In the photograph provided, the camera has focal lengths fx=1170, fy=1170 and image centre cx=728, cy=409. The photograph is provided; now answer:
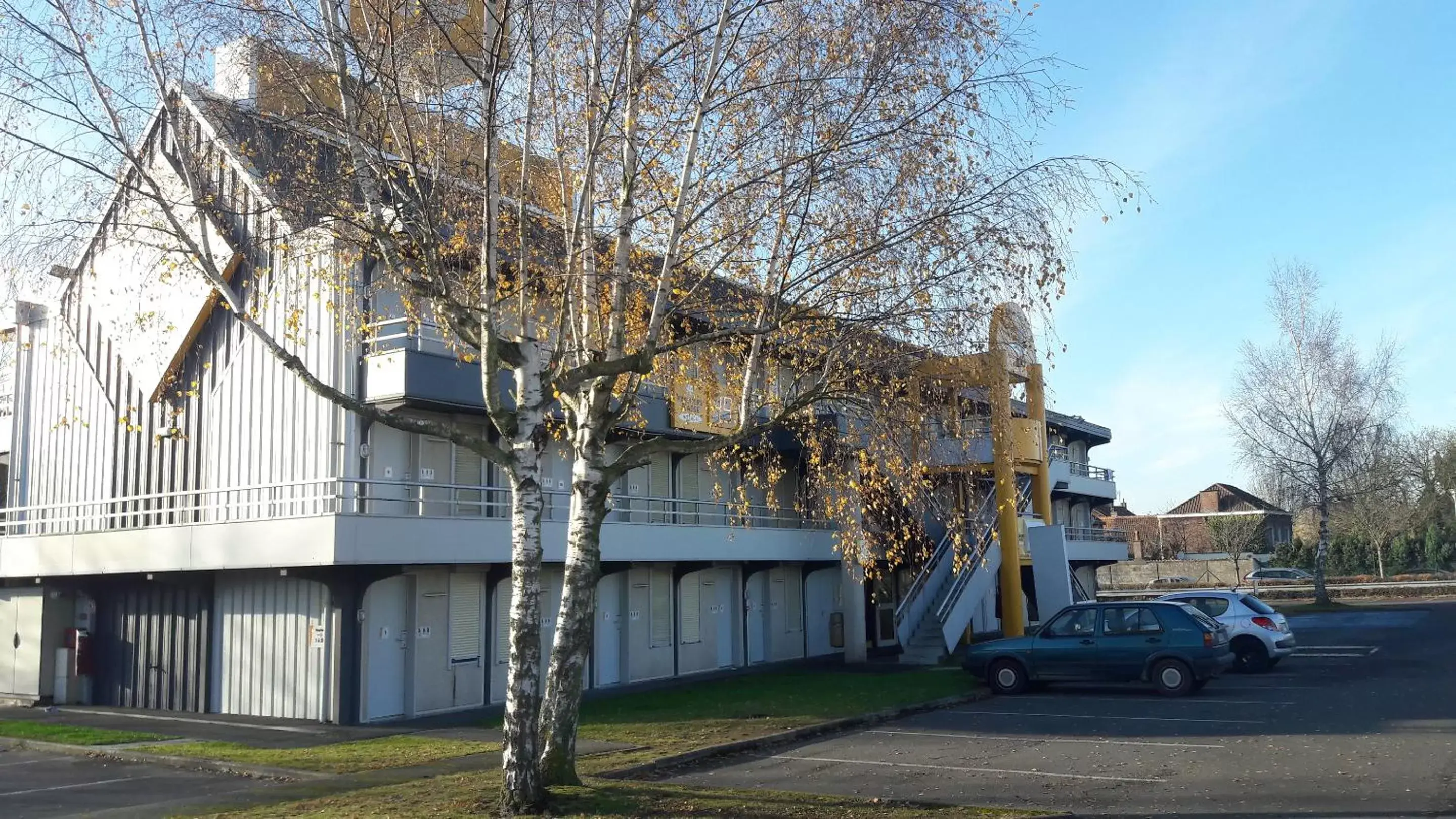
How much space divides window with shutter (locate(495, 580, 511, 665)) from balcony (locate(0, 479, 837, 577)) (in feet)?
4.66

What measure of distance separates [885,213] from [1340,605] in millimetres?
44183

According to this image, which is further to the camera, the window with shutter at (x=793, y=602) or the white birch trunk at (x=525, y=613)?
the window with shutter at (x=793, y=602)

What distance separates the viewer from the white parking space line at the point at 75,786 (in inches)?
510

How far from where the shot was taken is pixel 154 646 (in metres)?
21.5

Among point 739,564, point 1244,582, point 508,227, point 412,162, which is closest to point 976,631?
point 739,564

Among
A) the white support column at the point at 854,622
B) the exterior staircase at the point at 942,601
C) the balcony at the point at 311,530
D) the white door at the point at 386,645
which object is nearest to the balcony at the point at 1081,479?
the exterior staircase at the point at 942,601

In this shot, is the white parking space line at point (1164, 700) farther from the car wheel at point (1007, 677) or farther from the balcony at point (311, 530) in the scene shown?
the balcony at point (311, 530)

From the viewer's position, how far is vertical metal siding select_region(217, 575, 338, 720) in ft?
61.9

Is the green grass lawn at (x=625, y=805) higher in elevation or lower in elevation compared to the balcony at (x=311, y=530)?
lower

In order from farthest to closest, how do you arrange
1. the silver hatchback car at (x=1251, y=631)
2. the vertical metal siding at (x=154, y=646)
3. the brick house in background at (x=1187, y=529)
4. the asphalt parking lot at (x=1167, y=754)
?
the brick house in background at (x=1187, y=529) → the silver hatchback car at (x=1251, y=631) → the vertical metal siding at (x=154, y=646) → the asphalt parking lot at (x=1167, y=754)

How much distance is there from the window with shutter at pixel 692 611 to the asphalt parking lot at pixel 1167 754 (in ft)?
27.8

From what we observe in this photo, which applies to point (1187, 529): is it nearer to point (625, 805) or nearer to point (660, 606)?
point (660, 606)

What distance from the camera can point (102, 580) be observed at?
22.6 metres

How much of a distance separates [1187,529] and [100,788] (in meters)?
82.2
